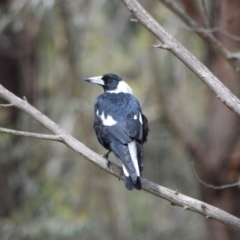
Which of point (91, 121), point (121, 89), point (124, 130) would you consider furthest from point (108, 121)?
point (91, 121)

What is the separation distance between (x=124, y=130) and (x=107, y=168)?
1.76ft

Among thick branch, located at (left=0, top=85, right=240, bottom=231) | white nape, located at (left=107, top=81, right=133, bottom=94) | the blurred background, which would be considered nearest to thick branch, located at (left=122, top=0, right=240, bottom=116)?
thick branch, located at (left=0, top=85, right=240, bottom=231)

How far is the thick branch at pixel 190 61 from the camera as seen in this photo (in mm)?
2932

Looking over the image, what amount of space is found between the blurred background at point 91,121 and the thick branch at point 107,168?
4.54ft

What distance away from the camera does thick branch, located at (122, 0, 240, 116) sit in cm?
293

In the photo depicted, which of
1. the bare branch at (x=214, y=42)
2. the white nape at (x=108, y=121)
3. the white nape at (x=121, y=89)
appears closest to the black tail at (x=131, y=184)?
the white nape at (x=108, y=121)

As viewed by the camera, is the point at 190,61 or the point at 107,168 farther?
the point at 107,168

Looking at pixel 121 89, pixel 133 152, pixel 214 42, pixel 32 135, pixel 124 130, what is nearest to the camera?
pixel 32 135

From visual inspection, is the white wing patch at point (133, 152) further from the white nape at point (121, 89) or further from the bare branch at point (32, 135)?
the white nape at point (121, 89)

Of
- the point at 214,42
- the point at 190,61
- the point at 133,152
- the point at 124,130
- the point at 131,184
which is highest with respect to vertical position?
the point at 214,42

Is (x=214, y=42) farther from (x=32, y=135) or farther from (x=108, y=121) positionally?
(x=32, y=135)

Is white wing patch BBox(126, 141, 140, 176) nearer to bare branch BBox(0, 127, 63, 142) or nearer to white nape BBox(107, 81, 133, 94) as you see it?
bare branch BBox(0, 127, 63, 142)

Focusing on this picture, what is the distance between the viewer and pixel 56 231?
5473 mm

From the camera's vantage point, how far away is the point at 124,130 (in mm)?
3652
